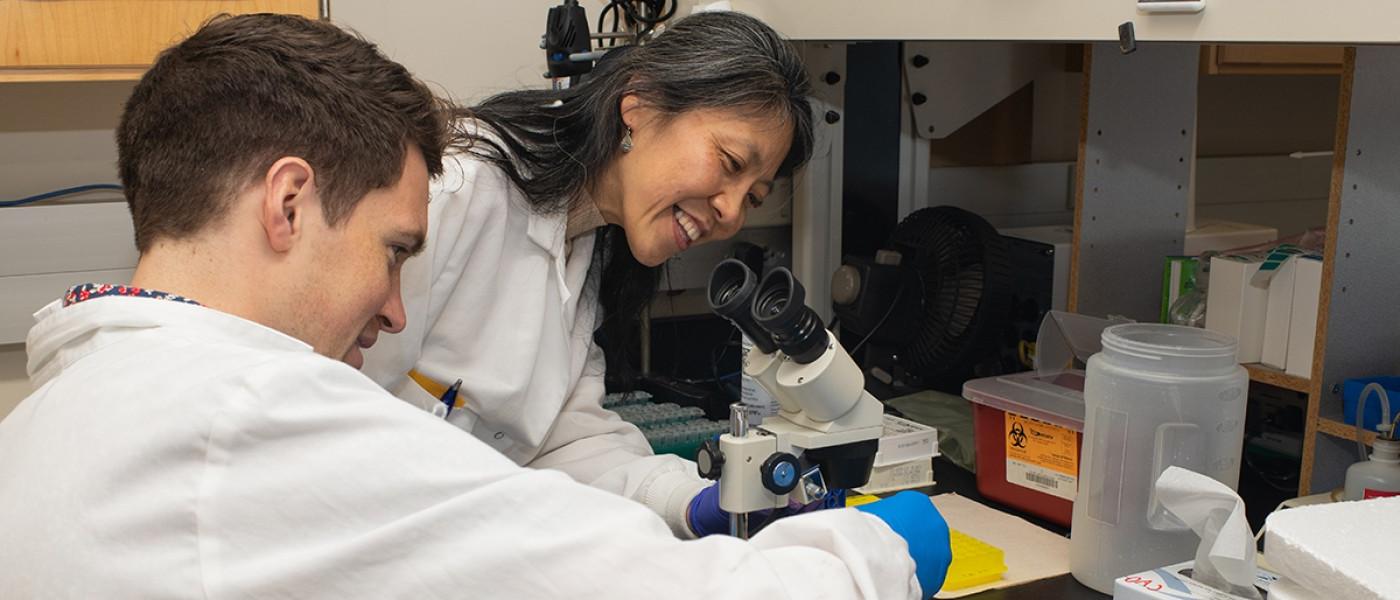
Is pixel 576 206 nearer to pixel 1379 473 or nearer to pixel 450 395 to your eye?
pixel 450 395

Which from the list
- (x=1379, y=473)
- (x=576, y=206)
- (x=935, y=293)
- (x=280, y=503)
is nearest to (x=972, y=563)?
(x=1379, y=473)

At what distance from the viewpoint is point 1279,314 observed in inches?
64.1

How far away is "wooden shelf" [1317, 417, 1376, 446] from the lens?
4.88 ft

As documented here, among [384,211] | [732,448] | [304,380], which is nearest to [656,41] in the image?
[732,448]

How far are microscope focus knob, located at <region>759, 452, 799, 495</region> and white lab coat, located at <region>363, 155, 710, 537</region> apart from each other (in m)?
0.31

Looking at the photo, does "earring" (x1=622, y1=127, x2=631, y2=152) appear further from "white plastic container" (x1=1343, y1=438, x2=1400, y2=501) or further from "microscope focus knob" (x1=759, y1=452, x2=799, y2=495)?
"white plastic container" (x1=1343, y1=438, x2=1400, y2=501)

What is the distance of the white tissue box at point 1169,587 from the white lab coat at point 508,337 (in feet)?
1.83

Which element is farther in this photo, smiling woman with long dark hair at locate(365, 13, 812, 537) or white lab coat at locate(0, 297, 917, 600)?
smiling woman with long dark hair at locate(365, 13, 812, 537)

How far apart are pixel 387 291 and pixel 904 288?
125 cm

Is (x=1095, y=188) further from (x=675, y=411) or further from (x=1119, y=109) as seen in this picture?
(x=675, y=411)

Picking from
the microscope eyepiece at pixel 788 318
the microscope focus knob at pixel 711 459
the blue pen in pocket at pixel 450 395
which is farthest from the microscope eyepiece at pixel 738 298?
the blue pen in pocket at pixel 450 395

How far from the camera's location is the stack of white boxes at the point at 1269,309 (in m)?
1.58

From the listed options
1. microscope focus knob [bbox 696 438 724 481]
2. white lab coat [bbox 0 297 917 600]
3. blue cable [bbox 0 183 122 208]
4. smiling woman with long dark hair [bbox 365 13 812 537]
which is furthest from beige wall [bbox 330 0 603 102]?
white lab coat [bbox 0 297 917 600]

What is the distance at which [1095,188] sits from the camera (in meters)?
1.90
